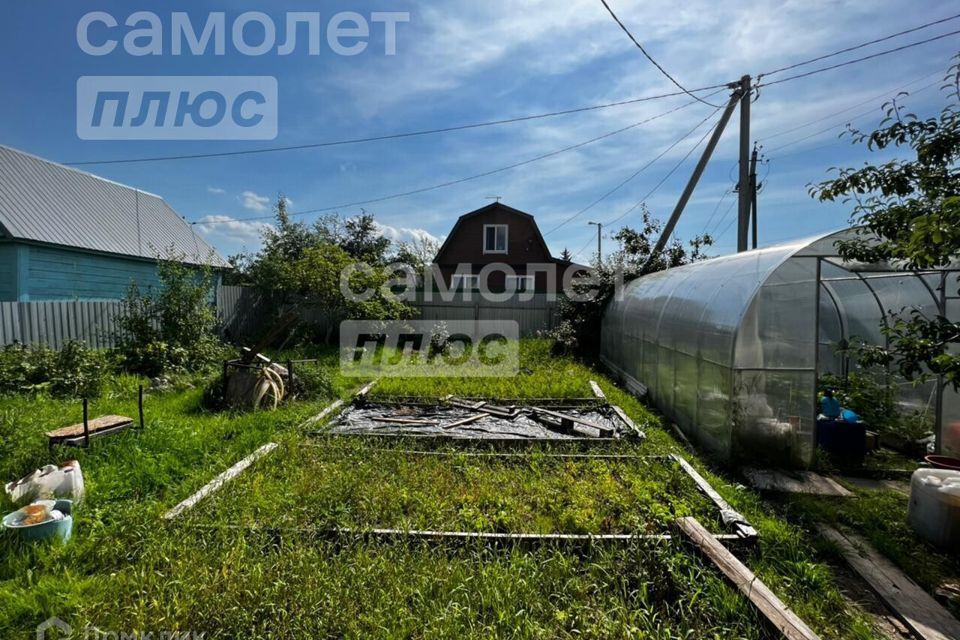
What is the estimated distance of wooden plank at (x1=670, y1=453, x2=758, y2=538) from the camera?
116 inches

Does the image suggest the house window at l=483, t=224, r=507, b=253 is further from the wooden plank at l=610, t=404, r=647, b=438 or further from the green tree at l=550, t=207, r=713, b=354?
the wooden plank at l=610, t=404, r=647, b=438

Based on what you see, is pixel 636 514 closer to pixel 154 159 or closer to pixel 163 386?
pixel 163 386

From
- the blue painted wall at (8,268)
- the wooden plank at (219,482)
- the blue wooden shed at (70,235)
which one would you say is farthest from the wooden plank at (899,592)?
the blue painted wall at (8,268)

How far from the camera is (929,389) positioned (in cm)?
511

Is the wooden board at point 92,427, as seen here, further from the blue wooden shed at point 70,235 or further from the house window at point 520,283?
the house window at point 520,283

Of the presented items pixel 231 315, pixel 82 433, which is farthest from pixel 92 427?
pixel 231 315

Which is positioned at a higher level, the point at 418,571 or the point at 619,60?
the point at 619,60

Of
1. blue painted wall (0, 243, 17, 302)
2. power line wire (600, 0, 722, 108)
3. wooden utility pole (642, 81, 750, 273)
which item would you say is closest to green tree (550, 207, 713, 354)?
wooden utility pole (642, 81, 750, 273)

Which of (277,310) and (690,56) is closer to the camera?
(690,56)

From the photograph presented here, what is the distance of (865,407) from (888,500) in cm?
218

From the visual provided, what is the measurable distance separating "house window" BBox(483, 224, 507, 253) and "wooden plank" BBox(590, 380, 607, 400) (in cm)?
1271

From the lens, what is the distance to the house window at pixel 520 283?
2022cm

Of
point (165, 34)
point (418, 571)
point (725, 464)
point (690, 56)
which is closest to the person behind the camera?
point (418, 571)

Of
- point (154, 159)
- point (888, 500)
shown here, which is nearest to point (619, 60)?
point (888, 500)
